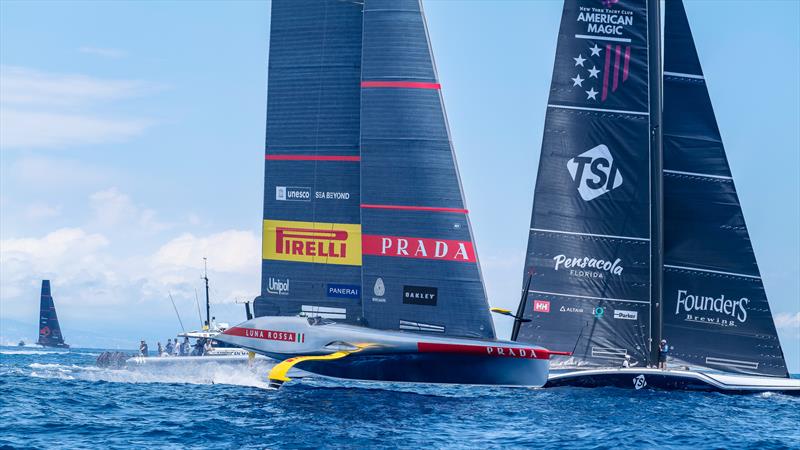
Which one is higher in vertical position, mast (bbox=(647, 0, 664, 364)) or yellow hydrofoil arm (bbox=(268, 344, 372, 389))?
mast (bbox=(647, 0, 664, 364))

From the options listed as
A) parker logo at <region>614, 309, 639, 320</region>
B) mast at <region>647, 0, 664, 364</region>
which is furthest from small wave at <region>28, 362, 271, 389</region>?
mast at <region>647, 0, 664, 364</region>

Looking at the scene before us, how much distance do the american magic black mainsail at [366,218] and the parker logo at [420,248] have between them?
1.1 inches

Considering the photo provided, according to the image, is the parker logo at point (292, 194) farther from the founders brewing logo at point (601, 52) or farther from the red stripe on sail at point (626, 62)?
the red stripe on sail at point (626, 62)

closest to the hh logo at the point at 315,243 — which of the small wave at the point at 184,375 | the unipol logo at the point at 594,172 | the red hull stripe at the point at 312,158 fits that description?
the red hull stripe at the point at 312,158

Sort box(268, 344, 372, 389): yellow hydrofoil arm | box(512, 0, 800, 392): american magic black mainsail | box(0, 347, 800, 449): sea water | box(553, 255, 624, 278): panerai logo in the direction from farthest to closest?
box(553, 255, 624, 278): panerai logo, box(512, 0, 800, 392): american magic black mainsail, box(268, 344, 372, 389): yellow hydrofoil arm, box(0, 347, 800, 449): sea water

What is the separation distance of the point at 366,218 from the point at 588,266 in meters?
7.79

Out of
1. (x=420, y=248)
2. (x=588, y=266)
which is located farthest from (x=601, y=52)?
(x=420, y=248)

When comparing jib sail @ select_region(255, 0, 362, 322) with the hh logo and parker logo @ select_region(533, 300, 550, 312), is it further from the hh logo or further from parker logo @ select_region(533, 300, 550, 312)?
parker logo @ select_region(533, 300, 550, 312)

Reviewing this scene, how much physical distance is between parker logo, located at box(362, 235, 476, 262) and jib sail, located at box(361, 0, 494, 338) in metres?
0.02

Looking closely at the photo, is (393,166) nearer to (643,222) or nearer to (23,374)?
(643,222)

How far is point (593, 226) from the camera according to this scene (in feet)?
102

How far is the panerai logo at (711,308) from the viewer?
3055cm

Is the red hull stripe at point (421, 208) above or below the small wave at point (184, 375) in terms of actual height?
above

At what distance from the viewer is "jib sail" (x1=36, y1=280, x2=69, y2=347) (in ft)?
346
